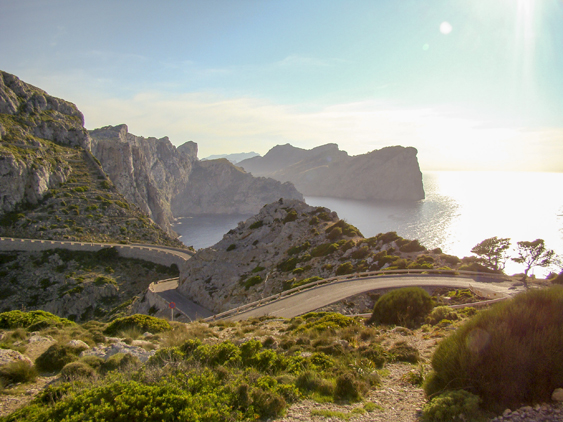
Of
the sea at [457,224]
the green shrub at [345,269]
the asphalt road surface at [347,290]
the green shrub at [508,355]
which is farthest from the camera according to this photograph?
the sea at [457,224]

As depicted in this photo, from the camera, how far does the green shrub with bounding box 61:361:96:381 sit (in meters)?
7.84

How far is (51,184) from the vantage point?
6488cm

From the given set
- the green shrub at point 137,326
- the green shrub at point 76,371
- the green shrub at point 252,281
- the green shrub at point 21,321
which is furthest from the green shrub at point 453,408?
the green shrub at point 252,281

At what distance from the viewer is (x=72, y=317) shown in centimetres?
3941

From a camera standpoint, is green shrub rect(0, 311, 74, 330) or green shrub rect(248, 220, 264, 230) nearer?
green shrub rect(0, 311, 74, 330)

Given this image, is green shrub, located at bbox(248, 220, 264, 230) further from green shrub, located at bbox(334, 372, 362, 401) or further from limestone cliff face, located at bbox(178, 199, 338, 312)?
green shrub, located at bbox(334, 372, 362, 401)

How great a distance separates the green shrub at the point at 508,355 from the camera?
610cm

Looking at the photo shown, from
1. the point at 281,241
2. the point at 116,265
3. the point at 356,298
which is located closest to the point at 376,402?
the point at 356,298

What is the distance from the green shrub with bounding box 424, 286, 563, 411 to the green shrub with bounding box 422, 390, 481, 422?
545 mm

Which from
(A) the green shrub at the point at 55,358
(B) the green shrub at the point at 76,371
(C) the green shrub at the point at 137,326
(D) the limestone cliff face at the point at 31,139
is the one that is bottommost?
(C) the green shrub at the point at 137,326

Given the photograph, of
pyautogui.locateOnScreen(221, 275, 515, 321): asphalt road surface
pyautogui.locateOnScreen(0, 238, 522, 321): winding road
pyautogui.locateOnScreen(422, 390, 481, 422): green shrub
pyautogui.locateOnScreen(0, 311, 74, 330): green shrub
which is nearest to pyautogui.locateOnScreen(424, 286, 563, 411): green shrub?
pyautogui.locateOnScreen(422, 390, 481, 422): green shrub

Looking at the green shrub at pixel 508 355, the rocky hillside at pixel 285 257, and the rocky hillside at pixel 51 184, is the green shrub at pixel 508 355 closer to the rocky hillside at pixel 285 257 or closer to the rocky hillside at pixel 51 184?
the rocky hillside at pixel 285 257

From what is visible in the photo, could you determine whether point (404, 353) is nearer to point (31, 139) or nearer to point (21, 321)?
point (21, 321)

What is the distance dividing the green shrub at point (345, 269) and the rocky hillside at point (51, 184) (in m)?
44.6
